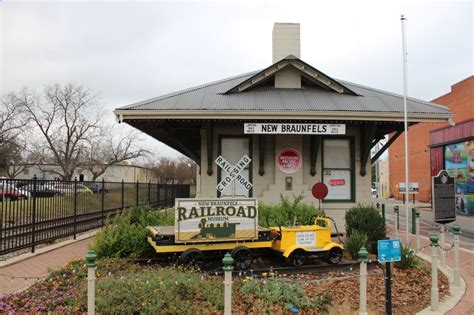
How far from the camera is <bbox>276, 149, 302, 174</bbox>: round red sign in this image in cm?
1254

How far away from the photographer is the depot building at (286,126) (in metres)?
11.2

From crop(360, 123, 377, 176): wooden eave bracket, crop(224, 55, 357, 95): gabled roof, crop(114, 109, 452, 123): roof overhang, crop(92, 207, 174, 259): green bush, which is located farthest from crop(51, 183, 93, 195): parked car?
crop(360, 123, 377, 176): wooden eave bracket

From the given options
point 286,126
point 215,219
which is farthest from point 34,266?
point 286,126

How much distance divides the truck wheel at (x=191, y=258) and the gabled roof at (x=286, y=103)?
425cm

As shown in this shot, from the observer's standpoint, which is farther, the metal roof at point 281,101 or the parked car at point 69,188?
the parked car at point 69,188

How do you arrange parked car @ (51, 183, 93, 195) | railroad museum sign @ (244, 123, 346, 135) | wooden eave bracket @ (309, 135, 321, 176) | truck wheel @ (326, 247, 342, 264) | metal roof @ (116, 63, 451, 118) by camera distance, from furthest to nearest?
parked car @ (51, 183, 93, 195)
wooden eave bracket @ (309, 135, 321, 176)
metal roof @ (116, 63, 451, 118)
railroad museum sign @ (244, 123, 346, 135)
truck wheel @ (326, 247, 342, 264)

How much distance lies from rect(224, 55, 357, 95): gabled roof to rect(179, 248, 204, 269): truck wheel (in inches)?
252

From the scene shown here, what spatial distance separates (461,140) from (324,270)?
2571 centimetres

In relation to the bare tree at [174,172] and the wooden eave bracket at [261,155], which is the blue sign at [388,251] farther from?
the bare tree at [174,172]

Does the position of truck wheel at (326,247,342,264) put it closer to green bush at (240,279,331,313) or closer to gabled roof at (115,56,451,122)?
green bush at (240,279,331,313)

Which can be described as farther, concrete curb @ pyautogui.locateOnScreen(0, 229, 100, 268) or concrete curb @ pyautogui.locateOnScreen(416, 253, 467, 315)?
concrete curb @ pyautogui.locateOnScreen(0, 229, 100, 268)

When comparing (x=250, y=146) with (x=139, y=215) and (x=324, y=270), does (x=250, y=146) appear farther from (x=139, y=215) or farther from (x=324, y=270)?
(x=324, y=270)

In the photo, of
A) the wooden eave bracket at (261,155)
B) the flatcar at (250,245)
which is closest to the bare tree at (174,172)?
the wooden eave bracket at (261,155)

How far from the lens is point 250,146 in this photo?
1270 centimetres
